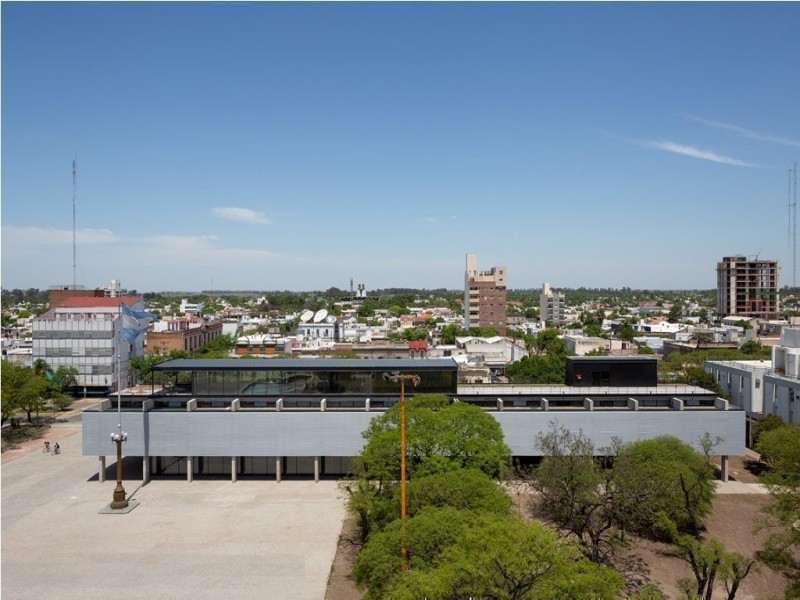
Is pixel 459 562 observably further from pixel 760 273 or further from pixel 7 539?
pixel 760 273

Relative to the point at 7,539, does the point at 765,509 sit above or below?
above

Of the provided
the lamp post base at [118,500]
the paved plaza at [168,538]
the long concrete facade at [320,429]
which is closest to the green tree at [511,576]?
the paved plaza at [168,538]

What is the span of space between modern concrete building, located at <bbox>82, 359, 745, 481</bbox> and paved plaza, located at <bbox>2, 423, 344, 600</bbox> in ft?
5.52

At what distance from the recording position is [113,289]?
104125mm

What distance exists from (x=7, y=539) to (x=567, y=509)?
26.0 meters

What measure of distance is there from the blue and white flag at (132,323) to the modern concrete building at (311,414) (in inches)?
1473

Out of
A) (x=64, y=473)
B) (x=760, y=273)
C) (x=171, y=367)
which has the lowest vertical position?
(x=64, y=473)

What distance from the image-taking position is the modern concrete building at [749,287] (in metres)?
128

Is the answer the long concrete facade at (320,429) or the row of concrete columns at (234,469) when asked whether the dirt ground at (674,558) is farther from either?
the long concrete facade at (320,429)

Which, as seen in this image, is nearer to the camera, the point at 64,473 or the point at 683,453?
the point at 683,453

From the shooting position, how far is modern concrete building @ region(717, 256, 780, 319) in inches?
5059

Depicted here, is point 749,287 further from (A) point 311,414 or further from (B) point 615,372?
(A) point 311,414

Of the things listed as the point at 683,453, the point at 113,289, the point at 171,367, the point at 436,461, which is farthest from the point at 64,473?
the point at 113,289

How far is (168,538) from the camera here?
28.1m
